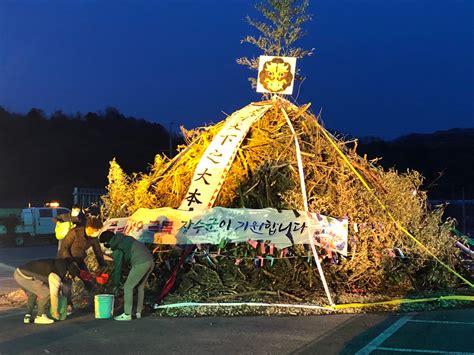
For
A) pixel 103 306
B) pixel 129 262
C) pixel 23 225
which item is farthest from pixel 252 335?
pixel 23 225

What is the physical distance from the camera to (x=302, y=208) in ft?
31.6

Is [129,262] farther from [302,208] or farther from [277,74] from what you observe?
[277,74]

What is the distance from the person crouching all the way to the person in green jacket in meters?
0.75

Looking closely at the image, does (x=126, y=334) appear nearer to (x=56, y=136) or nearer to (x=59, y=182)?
(x=59, y=182)

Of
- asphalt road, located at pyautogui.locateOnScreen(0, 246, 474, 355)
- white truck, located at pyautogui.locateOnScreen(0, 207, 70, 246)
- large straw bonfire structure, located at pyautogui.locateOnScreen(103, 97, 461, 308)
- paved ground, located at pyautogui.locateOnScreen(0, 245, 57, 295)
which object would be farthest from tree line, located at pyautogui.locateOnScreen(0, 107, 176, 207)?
asphalt road, located at pyautogui.locateOnScreen(0, 246, 474, 355)

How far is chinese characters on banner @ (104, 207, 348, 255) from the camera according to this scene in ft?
30.5

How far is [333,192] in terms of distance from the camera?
10.0m

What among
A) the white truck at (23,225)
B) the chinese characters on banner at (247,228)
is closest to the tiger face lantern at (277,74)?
the chinese characters on banner at (247,228)

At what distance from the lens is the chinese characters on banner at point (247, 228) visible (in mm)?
9297

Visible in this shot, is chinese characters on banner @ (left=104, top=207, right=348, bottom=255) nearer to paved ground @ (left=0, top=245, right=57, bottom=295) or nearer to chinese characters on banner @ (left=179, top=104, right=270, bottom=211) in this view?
chinese characters on banner @ (left=179, top=104, right=270, bottom=211)

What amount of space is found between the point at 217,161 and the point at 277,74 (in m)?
2.28

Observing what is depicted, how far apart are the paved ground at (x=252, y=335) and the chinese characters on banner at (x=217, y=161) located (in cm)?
239

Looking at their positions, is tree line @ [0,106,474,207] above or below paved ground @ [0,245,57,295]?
above

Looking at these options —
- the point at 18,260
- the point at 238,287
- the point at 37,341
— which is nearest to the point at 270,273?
the point at 238,287
